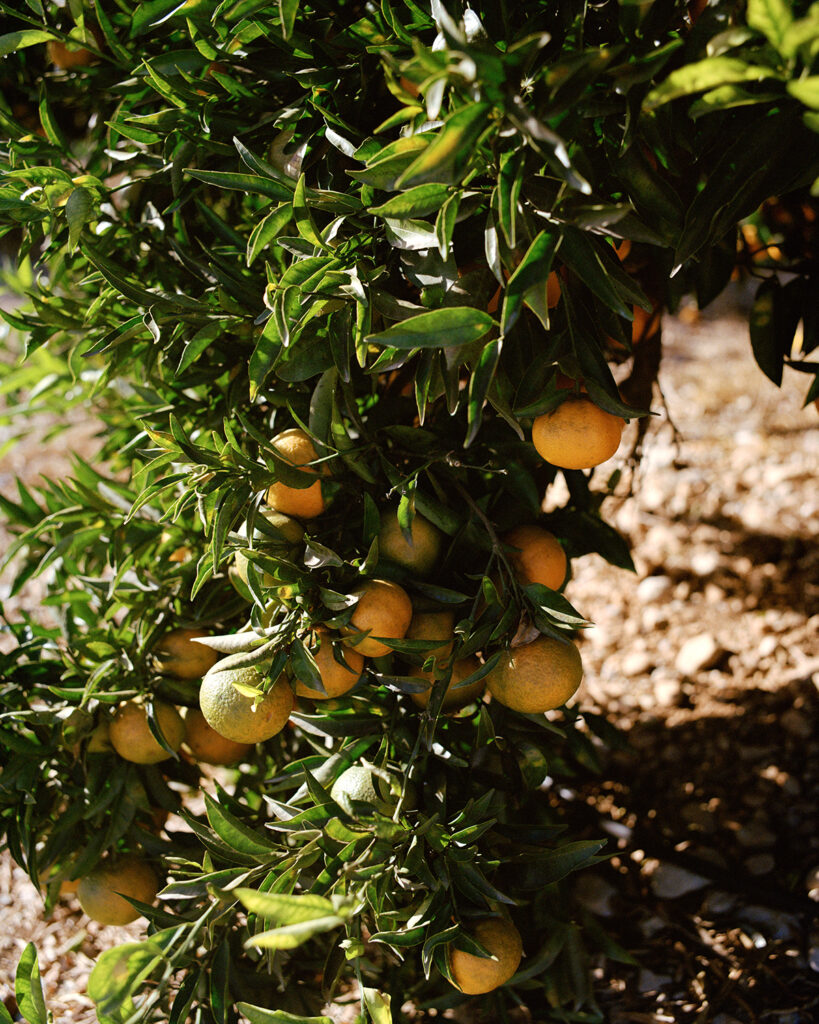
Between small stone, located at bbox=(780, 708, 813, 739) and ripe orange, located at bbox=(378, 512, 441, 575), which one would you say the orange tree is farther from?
small stone, located at bbox=(780, 708, 813, 739)

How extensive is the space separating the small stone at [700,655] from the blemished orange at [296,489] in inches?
46.8

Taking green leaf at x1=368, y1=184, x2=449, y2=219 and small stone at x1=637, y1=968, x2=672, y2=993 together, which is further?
small stone at x1=637, y1=968, x2=672, y2=993

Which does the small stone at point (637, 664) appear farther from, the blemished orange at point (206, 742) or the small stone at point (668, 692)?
the blemished orange at point (206, 742)

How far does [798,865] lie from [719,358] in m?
2.29

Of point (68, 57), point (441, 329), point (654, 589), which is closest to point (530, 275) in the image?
point (441, 329)

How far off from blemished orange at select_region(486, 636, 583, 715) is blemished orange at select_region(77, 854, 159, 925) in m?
0.58

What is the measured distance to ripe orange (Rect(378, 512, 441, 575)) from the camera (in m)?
0.87

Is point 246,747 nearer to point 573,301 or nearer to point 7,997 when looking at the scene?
point 7,997

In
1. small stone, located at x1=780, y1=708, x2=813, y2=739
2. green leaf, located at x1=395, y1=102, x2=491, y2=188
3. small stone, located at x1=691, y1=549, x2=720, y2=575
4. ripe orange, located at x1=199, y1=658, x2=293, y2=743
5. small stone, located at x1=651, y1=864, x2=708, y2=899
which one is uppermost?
green leaf, located at x1=395, y1=102, x2=491, y2=188

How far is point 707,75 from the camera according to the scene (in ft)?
1.74

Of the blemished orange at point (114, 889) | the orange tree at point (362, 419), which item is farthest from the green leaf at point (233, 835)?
the blemished orange at point (114, 889)

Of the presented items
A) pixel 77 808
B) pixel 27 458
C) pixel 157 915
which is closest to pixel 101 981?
pixel 157 915

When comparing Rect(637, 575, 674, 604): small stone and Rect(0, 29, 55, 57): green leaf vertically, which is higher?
Rect(0, 29, 55, 57): green leaf

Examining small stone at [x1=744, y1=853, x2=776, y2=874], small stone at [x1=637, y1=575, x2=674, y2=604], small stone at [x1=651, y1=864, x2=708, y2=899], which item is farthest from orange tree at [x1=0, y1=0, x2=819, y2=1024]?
small stone at [x1=637, y1=575, x2=674, y2=604]
